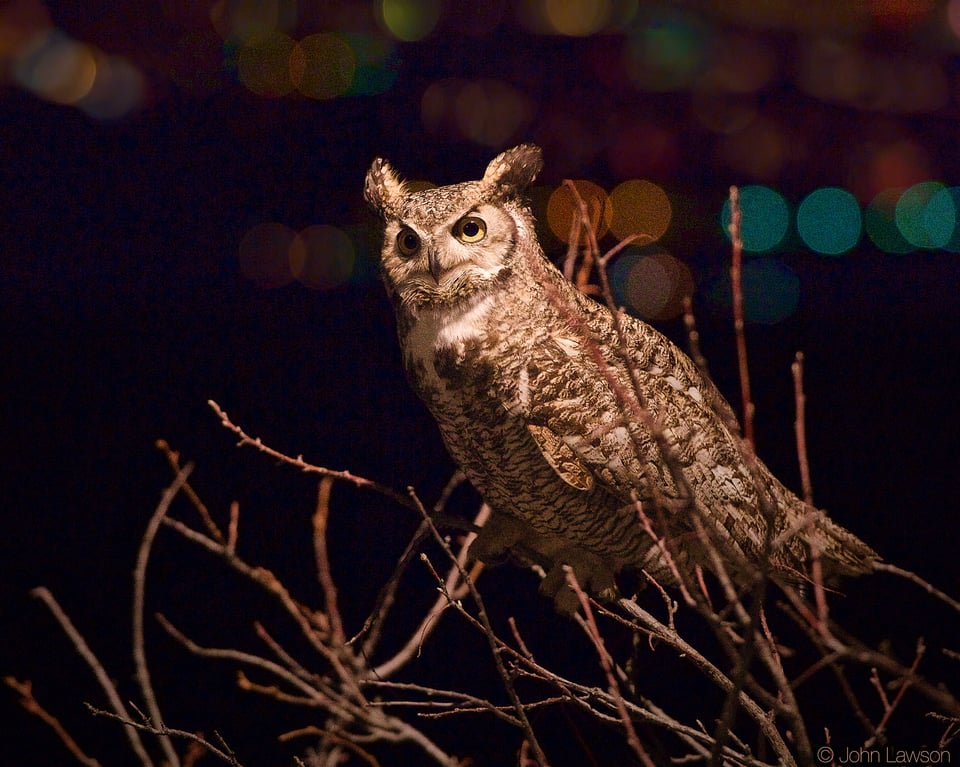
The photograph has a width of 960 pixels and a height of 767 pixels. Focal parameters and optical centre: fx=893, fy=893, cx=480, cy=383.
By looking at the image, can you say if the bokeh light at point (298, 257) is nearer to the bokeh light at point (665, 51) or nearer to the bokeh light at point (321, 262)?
the bokeh light at point (321, 262)

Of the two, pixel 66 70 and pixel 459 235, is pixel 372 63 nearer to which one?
pixel 66 70

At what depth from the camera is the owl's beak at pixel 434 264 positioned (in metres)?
1.14

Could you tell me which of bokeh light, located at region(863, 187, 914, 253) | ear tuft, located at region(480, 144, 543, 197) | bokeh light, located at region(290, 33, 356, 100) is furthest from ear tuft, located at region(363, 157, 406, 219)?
bokeh light, located at region(863, 187, 914, 253)

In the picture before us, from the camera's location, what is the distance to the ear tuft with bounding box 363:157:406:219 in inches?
47.7

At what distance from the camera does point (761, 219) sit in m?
2.47

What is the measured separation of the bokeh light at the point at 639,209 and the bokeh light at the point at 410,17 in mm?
589

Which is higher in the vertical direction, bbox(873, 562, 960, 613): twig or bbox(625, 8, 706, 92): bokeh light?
bbox(625, 8, 706, 92): bokeh light

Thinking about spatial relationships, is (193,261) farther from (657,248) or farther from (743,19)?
(743,19)

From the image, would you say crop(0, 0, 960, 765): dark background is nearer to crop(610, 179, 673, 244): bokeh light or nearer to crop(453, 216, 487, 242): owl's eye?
crop(610, 179, 673, 244): bokeh light

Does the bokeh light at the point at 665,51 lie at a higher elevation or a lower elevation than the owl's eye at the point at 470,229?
higher

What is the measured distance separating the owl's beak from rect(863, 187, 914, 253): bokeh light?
5.29ft

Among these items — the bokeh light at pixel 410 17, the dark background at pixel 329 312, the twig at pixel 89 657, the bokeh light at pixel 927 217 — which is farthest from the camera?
the bokeh light at pixel 927 217

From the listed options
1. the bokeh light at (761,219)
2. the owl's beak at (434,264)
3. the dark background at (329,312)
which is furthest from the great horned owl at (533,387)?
the bokeh light at (761,219)

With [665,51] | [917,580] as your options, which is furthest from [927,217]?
[917,580]
